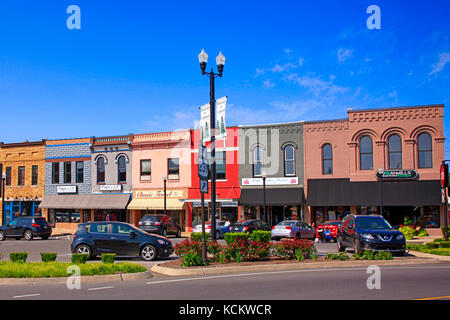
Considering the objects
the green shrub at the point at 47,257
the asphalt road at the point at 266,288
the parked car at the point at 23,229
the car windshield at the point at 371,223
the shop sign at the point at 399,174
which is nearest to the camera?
the asphalt road at the point at 266,288

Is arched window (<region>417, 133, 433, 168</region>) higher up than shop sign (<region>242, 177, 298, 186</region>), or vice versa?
arched window (<region>417, 133, 433, 168</region>)

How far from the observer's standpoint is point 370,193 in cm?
3275

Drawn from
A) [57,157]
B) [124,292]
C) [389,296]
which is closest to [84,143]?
[57,157]

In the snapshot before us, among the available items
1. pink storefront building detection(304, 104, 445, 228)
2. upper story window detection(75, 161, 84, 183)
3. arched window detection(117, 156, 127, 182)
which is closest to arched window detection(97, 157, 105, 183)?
arched window detection(117, 156, 127, 182)

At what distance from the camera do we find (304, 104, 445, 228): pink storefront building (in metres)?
32.1

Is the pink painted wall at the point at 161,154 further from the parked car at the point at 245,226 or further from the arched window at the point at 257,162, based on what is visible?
the parked car at the point at 245,226

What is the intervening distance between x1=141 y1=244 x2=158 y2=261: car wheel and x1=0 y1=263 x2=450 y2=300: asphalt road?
14.5ft

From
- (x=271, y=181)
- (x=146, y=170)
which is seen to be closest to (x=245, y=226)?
(x=271, y=181)

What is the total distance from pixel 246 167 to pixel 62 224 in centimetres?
1877

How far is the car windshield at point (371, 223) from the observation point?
59.9 feet

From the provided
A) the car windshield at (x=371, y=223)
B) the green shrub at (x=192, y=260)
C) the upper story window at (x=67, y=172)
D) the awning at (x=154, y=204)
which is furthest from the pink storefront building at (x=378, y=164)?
the upper story window at (x=67, y=172)

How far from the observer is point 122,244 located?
57.4 feet

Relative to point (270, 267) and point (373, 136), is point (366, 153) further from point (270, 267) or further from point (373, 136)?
point (270, 267)

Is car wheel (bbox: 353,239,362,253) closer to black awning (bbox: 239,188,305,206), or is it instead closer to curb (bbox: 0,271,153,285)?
curb (bbox: 0,271,153,285)
